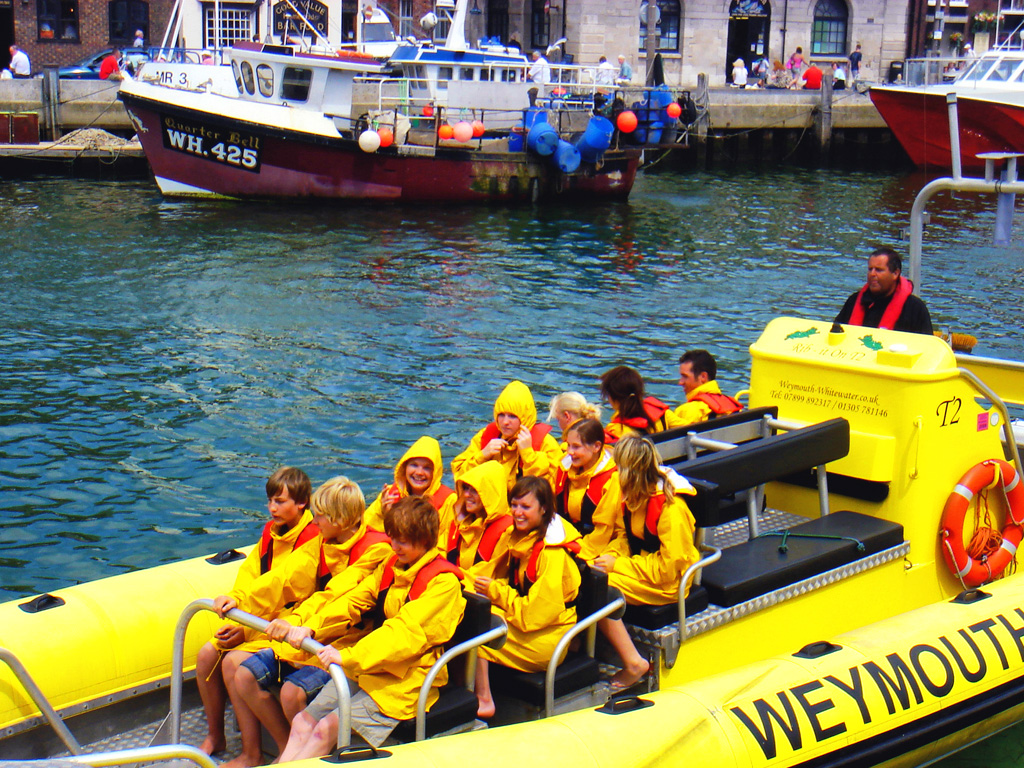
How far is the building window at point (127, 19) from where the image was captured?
127 feet

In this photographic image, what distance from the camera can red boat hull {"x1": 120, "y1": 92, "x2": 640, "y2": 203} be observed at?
78.4ft

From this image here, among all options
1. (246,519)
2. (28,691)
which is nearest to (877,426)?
(28,691)

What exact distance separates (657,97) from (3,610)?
76.6 feet

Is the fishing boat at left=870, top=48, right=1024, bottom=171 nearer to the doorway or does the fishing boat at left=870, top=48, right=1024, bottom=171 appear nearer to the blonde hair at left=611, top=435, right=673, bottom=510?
the doorway

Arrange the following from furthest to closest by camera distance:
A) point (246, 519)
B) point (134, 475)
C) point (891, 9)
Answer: point (891, 9) → point (134, 475) → point (246, 519)

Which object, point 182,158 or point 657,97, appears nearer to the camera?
point 182,158

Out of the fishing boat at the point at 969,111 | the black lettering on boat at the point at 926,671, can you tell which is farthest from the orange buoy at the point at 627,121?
the black lettering on boat at the point at 926,671

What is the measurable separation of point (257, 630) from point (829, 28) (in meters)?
42.7

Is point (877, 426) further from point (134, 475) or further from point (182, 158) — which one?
point (182, 158)

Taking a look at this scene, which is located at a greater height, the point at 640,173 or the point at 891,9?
the point at 891,9

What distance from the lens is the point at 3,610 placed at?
5.22 m

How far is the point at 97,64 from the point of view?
35.3m

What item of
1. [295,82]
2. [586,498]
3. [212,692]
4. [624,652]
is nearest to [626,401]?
[586,498]

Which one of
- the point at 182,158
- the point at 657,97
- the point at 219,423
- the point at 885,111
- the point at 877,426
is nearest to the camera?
the point at 877,426
